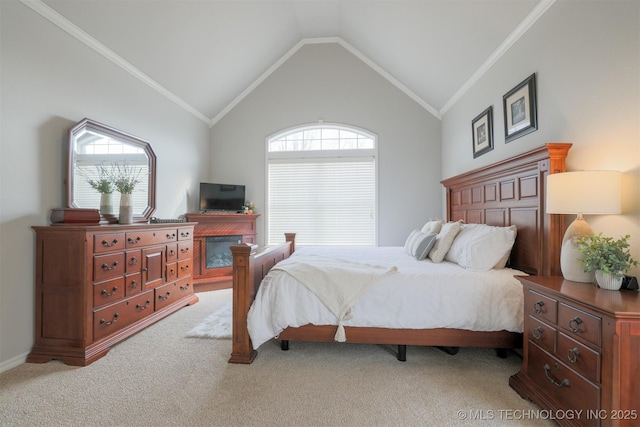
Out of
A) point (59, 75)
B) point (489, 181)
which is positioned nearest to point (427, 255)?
point (489, 181)

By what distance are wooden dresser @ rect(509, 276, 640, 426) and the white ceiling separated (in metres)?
2.25

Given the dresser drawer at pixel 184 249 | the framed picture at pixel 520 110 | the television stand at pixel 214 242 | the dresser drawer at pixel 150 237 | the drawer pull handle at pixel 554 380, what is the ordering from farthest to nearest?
the television stand at pixel 214 242
the dresser drawer at pixel 184 249
the dresser drawer at pixel 150 237
the framed picture at pixel 520 110
the drawer pull handle at pixel 554 380

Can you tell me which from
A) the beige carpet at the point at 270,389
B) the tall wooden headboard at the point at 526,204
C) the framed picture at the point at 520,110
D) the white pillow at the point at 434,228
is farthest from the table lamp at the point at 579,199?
the white pillow at the point at 434,228

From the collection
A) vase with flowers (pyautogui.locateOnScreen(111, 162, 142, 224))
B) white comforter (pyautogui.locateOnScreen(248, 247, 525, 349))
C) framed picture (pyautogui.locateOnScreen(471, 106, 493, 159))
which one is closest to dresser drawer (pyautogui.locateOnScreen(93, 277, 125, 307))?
vase with flowers (pyautogui.locateOnScreen(111, 162, 142, 224))

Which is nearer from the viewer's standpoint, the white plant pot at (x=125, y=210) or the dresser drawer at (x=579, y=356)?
the dresser drawer at (x=579, y=356)

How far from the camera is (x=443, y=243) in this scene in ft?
8.79

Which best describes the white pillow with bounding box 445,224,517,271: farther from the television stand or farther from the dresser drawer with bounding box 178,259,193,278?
the television stand

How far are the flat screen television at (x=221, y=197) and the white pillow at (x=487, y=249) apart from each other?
11.6 feet

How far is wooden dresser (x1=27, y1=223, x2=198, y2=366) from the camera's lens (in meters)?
2.16

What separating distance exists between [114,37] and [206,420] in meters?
3.47

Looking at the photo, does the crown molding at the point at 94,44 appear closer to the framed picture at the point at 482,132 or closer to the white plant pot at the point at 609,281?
the framed picture at the point at 482,132

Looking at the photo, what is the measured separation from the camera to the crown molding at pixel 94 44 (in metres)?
2.25

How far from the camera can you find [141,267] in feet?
9.06

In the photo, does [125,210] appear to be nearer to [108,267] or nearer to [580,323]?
[108,267]
